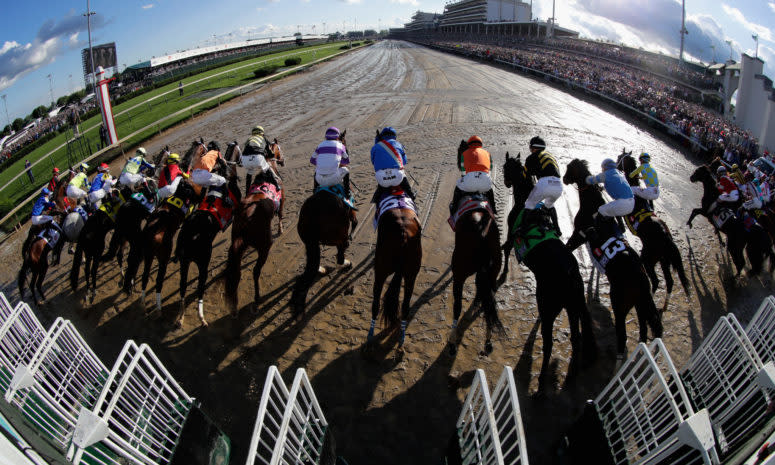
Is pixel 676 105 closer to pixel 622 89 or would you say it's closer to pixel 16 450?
pixel 622 89

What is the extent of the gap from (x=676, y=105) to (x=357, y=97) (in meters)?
14.4

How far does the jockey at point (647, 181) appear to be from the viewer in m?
5.69

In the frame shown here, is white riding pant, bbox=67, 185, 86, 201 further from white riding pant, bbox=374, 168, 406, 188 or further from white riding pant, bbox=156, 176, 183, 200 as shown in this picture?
white riding pant, bbox=374, 168, 406, 188

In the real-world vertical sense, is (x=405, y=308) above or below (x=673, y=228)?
above

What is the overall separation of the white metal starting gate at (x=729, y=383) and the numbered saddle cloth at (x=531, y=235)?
5.86ft

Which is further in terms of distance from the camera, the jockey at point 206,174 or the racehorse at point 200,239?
the jockey at point 206,174

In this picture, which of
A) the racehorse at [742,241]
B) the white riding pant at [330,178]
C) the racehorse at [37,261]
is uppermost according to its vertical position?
the white riding pant at [330,178]

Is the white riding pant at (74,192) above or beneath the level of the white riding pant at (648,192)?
above

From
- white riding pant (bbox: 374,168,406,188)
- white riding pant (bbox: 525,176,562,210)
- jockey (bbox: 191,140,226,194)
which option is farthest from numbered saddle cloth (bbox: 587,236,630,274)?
jockey (bbox: 191,140,226,194)

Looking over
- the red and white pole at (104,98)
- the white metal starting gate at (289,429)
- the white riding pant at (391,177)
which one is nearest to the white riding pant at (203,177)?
the white riding pant at (391,177)

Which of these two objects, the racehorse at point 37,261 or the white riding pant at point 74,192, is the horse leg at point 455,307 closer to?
the racehorse at point 37,261

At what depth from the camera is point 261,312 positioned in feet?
18.9

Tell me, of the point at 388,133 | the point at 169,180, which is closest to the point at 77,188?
the point at 169,180

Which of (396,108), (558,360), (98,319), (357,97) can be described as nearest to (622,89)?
(396,108)
